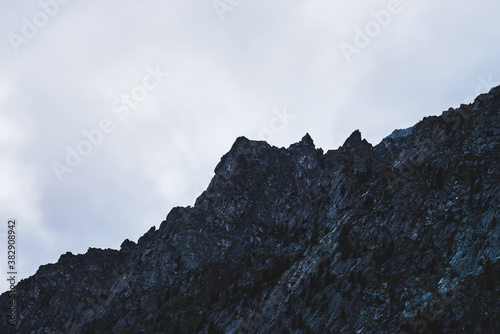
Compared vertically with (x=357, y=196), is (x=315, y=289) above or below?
below

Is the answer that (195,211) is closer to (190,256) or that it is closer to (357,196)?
(190,256)

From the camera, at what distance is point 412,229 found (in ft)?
337

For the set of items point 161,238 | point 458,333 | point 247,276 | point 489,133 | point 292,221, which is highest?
point 161,238

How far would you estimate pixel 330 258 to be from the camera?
116 m

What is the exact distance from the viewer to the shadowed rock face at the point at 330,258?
8581 cm

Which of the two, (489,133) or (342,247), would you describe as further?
(342,247)

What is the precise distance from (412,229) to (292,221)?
6909cm

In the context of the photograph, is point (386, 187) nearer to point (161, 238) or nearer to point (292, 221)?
point (292, 221)

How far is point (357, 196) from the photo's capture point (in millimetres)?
144375

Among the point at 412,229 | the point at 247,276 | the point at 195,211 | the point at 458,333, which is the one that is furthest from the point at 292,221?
the point at 458,333

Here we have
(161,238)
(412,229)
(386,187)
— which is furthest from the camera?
(161,238)

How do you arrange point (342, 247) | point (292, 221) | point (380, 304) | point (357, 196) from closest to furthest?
1. point (380, 304)
2. point (342, 247)
3. point (357, 196)
4. point (292, 221)

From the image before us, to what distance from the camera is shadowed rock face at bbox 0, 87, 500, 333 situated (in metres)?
85.8

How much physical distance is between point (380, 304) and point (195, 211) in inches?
4335
